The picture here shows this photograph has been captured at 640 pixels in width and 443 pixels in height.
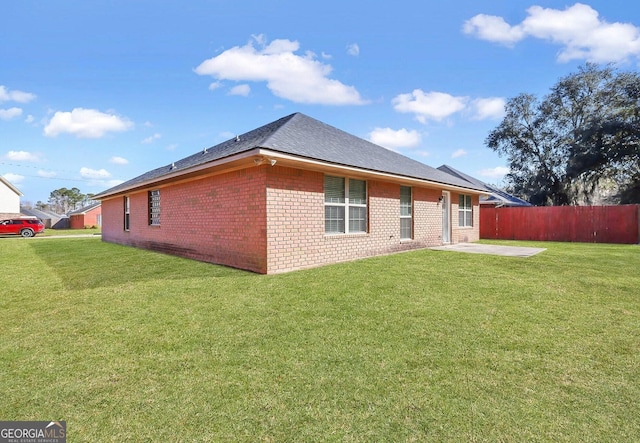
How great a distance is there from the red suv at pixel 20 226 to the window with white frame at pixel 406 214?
30.4 meters

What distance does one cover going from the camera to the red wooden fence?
49.9 feet

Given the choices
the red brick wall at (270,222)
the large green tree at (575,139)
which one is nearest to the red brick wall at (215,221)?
the red brick wall at (270,222)

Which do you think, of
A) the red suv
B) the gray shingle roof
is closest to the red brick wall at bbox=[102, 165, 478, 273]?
the gray shingle roof

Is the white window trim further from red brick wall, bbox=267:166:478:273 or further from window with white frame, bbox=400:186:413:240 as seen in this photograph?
window with white frame, bbox=400:186:413:240

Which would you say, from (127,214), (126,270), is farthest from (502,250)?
(127,214)

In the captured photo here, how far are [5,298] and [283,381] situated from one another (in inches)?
234

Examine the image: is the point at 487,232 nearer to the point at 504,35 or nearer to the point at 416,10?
the point at 504,35

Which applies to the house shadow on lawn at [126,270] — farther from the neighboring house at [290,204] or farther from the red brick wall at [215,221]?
the neighboring house at [290,204]

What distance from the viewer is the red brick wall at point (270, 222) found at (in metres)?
7.05

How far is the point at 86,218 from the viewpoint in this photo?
4344cm

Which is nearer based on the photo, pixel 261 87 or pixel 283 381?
pixel 283 381

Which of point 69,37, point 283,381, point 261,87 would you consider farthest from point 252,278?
point 69,37

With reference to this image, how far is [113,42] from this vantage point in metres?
11.8

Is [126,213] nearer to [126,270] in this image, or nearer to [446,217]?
[126,270]
